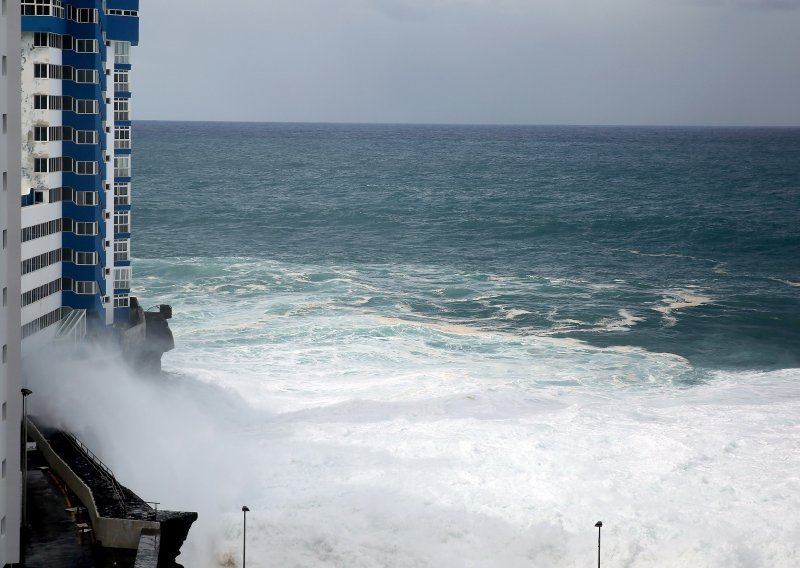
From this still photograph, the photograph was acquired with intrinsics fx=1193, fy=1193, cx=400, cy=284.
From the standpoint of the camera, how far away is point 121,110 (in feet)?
183

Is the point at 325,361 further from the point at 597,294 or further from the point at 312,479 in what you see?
the point at 597,294

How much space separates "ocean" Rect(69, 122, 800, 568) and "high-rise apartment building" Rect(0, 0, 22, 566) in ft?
23.4

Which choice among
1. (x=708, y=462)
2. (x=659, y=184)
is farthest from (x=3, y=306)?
(x=659, y=184)

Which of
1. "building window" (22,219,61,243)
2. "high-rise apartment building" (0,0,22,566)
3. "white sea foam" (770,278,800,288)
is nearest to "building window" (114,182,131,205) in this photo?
"building window" (22,219,61,243)

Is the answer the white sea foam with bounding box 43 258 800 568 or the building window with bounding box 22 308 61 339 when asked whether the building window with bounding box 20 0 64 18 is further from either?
the white sea foam with bounding box 43 258 800 568

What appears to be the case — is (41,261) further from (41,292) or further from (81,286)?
(81,286)

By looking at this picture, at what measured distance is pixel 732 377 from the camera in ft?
207

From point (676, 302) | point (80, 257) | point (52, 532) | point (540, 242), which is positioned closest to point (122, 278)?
point (80, 257)

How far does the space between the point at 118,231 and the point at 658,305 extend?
138ft

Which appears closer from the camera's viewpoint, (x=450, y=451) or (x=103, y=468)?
(x=103, y=468)

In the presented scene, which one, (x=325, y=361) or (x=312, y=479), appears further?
(x=325, y=361)

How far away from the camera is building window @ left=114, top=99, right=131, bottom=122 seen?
55562mm

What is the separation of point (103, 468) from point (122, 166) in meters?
19.0

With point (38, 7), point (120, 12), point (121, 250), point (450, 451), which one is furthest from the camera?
point (121, 250)
